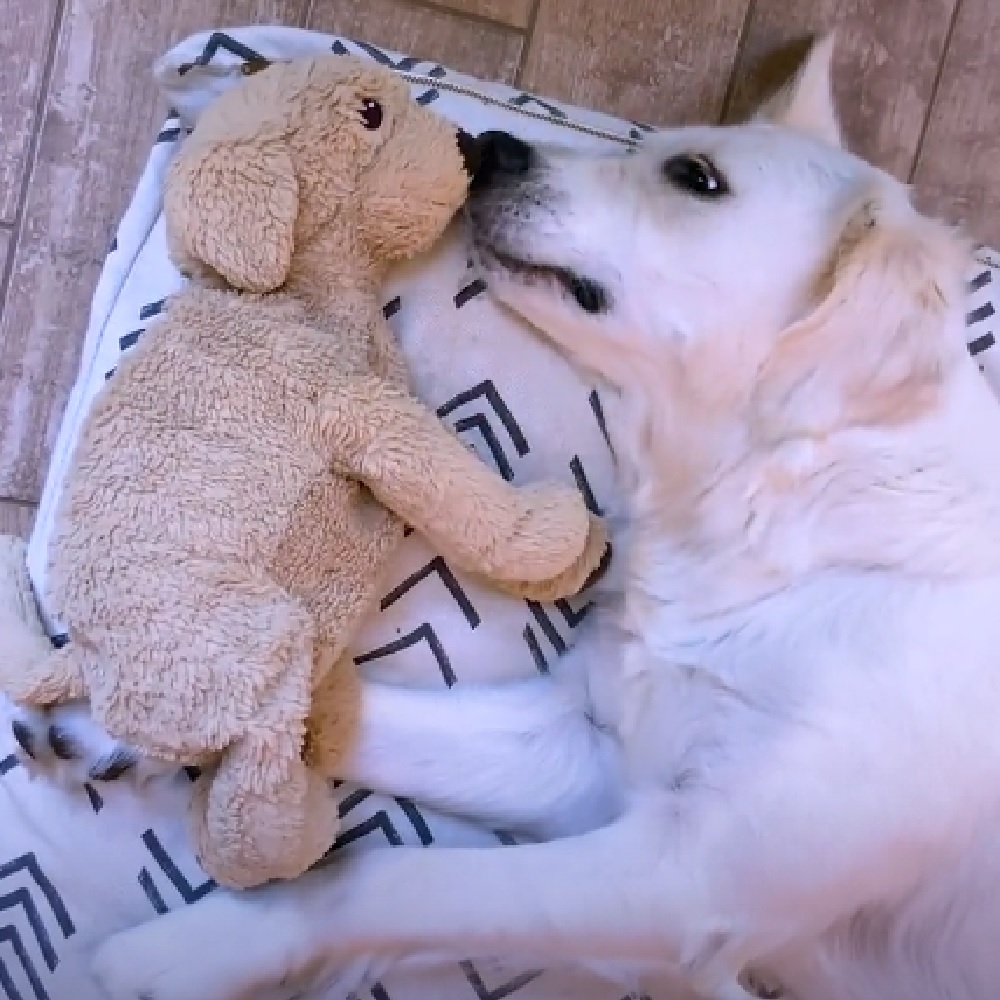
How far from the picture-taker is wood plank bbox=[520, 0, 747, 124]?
1.86 meters

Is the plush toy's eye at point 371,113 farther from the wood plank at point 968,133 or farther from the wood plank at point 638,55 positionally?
the wood plank at point 968,133

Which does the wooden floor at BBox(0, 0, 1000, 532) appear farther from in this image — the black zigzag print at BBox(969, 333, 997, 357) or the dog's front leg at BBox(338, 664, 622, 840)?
the dog's front leg at BBox(338, 664, 622, 840)

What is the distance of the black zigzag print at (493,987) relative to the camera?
1389 mm

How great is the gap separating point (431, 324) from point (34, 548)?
1.55 ft

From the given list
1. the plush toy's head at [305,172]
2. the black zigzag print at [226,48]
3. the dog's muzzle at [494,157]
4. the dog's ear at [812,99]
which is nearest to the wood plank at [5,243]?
the black zigzag print at [226,48]

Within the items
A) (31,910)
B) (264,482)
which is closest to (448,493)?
(264,482)

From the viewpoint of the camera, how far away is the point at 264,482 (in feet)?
3.89

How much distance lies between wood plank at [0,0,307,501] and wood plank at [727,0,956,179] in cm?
84

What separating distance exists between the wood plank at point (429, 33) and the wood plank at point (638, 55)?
0.04 m

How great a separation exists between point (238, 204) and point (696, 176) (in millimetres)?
A: 433

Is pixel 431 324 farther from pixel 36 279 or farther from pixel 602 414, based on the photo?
pixel 36 279

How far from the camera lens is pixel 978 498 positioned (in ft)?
4.25

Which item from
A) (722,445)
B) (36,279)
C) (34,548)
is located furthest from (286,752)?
(36,279)

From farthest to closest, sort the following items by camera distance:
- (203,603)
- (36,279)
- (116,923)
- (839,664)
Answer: (36,279) < (116,923) < (839,664) < (203,603)
